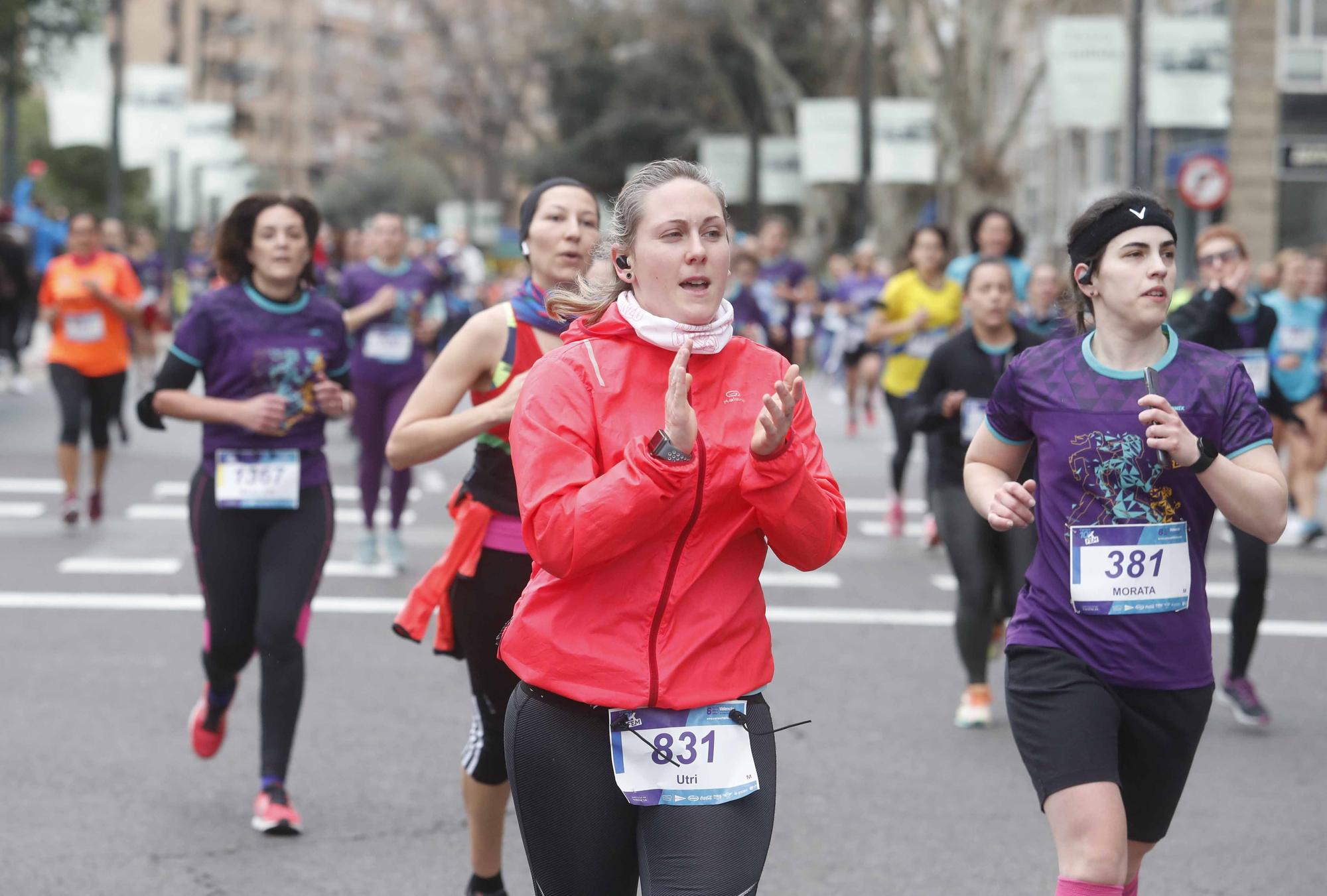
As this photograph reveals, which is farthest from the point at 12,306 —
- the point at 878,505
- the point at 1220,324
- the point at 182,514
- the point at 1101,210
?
the point at 1101,210

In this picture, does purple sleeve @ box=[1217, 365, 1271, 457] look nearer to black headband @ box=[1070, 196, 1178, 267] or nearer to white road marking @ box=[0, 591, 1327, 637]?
black headband @ box=[1070, 196, 1178, 267]

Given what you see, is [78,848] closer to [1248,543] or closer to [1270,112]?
[1248,543]

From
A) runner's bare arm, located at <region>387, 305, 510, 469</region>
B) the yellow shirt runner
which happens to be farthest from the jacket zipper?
the yellow shirt runner

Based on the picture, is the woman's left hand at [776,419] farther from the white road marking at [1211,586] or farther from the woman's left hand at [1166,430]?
the white road marking at [1211,586]

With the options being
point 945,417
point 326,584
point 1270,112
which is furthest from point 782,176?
point 945,417

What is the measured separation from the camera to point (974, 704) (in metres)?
7.33

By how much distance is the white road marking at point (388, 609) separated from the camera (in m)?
9.55

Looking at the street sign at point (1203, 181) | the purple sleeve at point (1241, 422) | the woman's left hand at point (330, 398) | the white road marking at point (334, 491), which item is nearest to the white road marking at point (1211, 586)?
the white road marking at point (334, 491)

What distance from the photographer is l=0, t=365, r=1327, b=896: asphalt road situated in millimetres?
5430

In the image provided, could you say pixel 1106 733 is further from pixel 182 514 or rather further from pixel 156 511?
pixel 156 511

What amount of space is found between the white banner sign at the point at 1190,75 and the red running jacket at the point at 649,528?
698 inches

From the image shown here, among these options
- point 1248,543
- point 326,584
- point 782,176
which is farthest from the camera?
point 782,176

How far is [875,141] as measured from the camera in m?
31.4

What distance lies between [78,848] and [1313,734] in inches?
183
